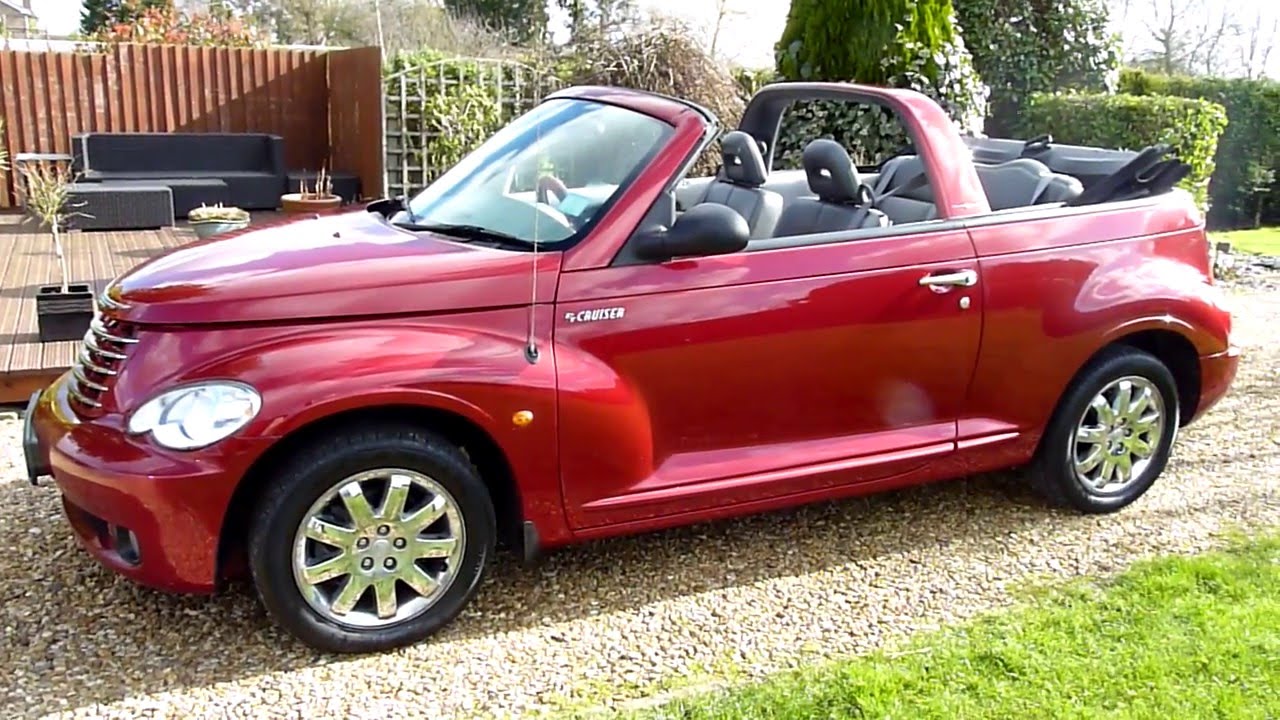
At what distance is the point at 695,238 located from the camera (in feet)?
11.9

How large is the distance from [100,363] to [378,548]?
1003 mm

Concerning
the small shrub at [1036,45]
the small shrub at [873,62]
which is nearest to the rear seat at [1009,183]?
the small shrub at [873,62]

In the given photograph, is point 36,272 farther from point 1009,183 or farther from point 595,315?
point 1009,183

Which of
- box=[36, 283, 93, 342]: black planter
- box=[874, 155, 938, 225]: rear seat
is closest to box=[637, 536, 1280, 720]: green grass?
box=[874, 155, 938, 225]: rear seat

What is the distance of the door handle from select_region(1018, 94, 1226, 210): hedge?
324 inches

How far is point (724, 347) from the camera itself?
12.4 feet

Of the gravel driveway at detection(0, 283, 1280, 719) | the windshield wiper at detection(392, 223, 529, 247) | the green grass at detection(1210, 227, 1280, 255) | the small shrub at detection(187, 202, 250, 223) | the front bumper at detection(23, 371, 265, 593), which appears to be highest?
the windshield wiper at detection(392, 223, 529, 247)

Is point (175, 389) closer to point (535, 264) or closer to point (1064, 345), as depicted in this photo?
point (535, 264)

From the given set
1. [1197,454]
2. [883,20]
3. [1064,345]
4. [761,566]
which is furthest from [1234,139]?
[761,566]

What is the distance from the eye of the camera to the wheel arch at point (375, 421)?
10.8 ft

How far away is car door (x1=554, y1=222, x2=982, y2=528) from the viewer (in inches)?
142

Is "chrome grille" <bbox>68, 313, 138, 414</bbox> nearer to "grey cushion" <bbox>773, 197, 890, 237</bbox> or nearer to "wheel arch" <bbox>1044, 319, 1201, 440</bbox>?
"grey cushion" <bbox>773, 197, 890, 237</bbox>

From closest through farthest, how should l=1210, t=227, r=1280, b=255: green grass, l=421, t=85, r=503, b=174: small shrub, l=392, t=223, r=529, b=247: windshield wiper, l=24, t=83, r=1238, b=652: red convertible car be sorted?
l=24, t=83, r=1238, b=652: red convertible car → l=392, t=223, r=529, b=247: windshield wiper → l=421, t=85, r=503, b=174: small shrub → l=1210, t=227, r=1280, b=255: green grass

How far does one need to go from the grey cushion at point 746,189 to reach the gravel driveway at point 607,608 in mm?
1214
